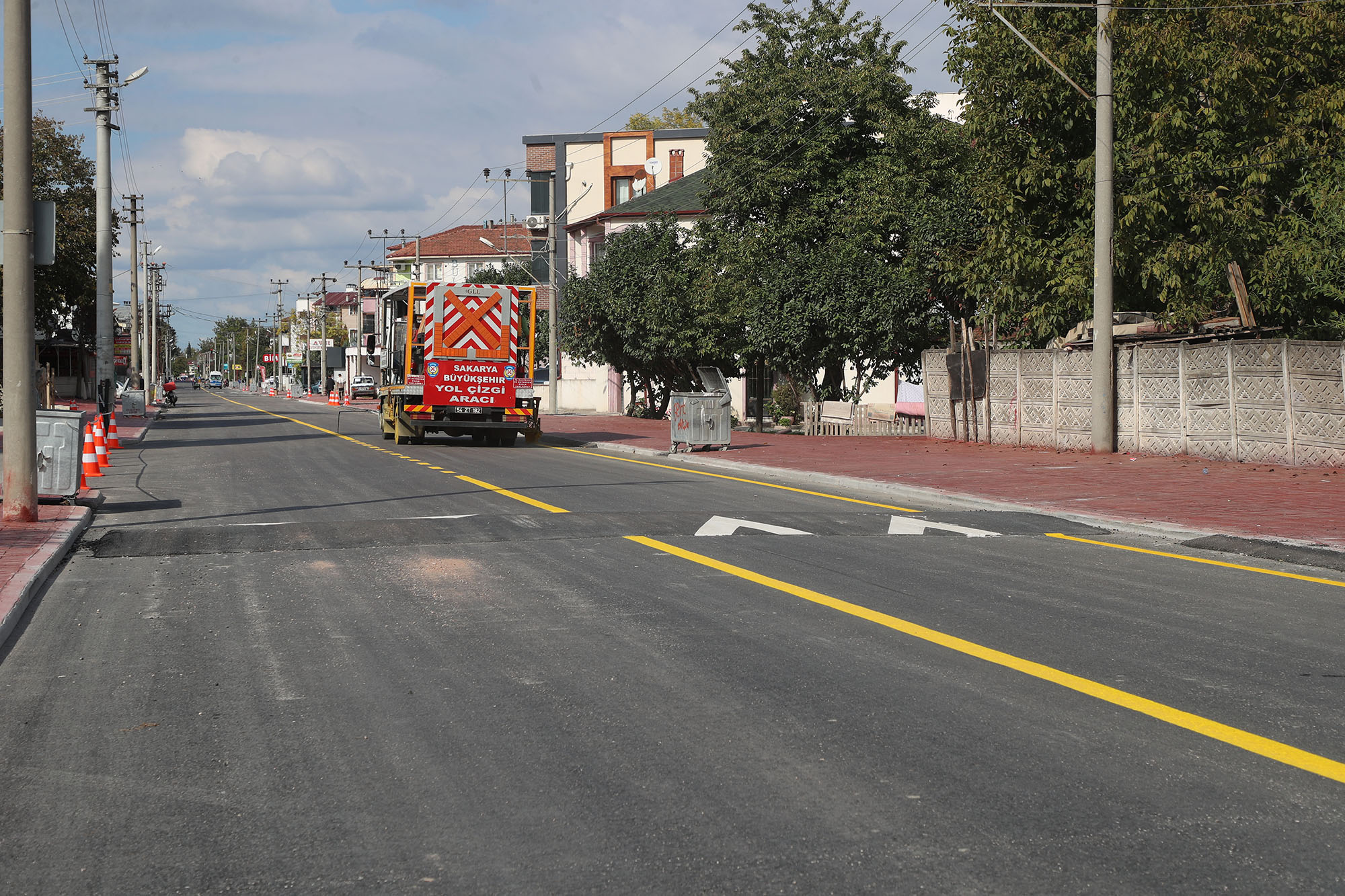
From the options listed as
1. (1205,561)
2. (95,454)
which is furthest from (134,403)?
(1205,561)

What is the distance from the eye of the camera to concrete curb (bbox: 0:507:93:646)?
741 centimetres

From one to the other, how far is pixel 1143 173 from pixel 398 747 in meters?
20.7

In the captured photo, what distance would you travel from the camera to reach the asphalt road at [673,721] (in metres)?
3.86

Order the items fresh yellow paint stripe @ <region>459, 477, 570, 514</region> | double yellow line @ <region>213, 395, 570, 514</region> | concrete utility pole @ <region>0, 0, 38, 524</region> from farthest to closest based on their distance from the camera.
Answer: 1. double yellow line @ <region>213, 395, 570, 514</region>
2. fresh yellow paint stripe @ <region>459, 477, 570, 514</region>
3. concrete utility pole @ <region>0, 0, 38, 524</region>

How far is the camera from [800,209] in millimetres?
32312

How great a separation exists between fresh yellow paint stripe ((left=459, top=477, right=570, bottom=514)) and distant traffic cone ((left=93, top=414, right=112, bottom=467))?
551cm

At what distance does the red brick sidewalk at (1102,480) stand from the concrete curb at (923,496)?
0.34ft

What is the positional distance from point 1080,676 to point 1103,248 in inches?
682

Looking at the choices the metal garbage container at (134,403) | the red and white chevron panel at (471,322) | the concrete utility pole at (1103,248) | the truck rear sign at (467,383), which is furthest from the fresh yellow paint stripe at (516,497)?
the metal garbage container at (134,403)

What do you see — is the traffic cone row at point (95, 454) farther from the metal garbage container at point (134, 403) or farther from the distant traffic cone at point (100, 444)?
the metal garbage container at point (134, 403)

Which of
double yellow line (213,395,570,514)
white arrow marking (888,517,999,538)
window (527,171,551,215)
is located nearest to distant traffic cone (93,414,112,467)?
double yellow line (213,395,570,514)

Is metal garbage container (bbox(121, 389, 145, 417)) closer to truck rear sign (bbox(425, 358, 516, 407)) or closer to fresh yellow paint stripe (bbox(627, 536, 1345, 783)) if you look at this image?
truck rear sign (bbox(425, 358, 516, 407))

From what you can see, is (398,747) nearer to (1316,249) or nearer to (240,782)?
(240,782)

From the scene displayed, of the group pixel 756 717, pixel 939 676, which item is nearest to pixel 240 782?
pixel 756 717
